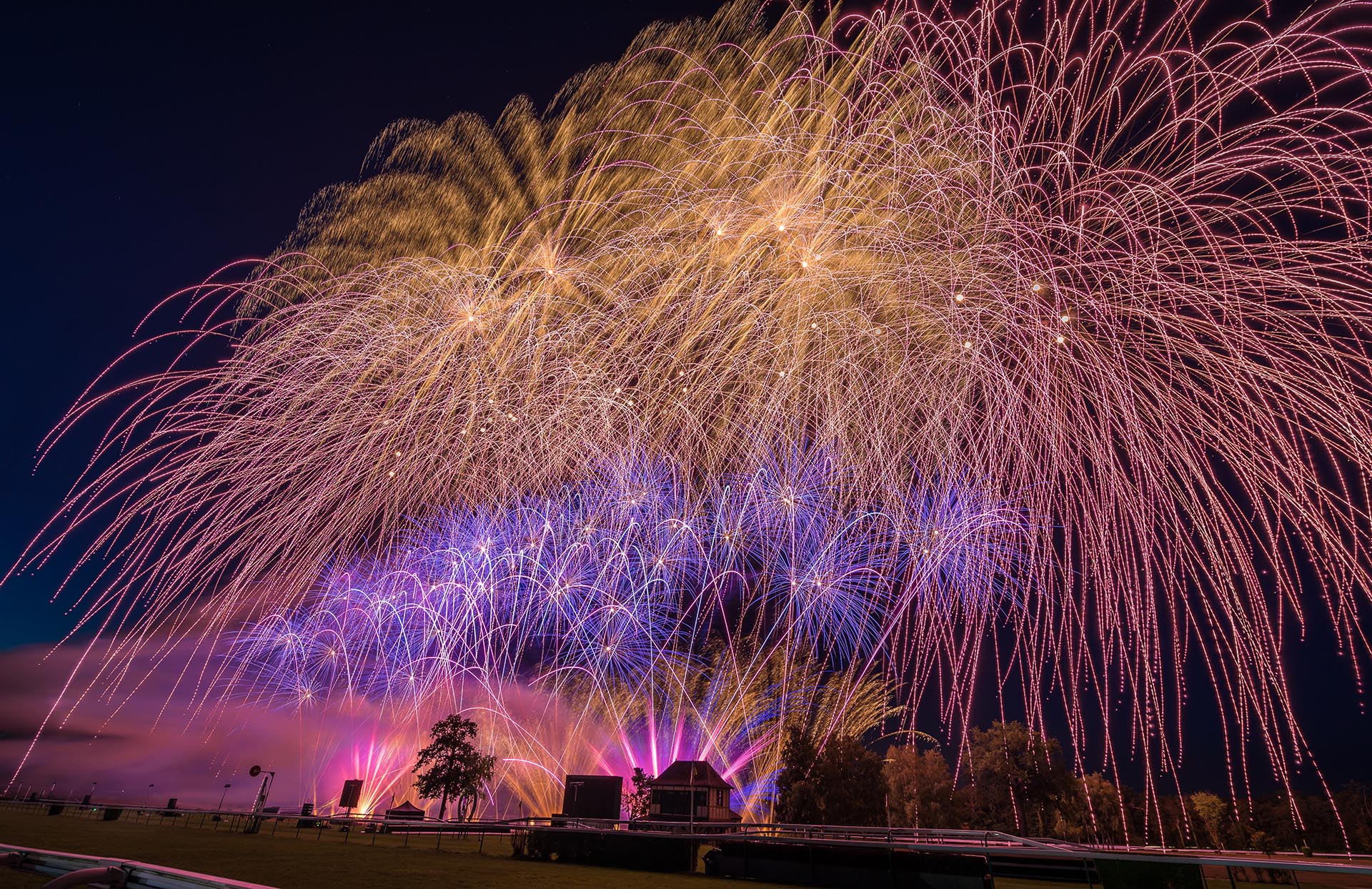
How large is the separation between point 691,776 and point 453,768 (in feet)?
52.4

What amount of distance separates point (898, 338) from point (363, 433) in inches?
Answer: 662

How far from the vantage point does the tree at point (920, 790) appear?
5631 cm

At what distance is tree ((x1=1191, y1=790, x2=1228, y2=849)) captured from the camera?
59.7m

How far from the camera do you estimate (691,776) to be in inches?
1538

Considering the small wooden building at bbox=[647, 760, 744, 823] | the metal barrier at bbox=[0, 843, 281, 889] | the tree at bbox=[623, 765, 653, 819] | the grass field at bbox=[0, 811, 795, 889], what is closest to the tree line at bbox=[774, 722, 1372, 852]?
the small wooden building at bbox=[647, 760, 744, 823]

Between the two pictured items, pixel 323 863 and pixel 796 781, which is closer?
pixel 323 863

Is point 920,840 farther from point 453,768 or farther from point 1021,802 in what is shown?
point 1021,802

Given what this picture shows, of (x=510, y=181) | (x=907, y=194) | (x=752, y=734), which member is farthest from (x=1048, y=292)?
(x=752, y=734)

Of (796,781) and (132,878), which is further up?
(796,781)

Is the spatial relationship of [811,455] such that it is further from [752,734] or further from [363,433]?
[752,734]

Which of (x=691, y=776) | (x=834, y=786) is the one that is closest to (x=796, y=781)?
(x=834, y=786)

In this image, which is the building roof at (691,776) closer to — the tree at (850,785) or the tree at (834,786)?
the tree at (834,786)

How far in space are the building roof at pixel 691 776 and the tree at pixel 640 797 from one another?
192 centimetres

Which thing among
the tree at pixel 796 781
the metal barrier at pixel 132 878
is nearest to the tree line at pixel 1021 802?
the tree at pixel 796 781
